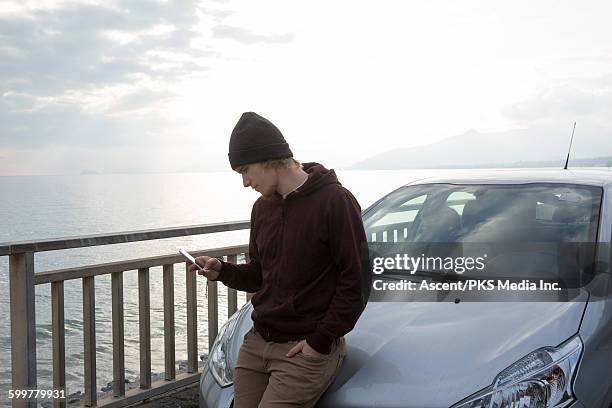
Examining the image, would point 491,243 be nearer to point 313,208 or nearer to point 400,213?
point 400,213

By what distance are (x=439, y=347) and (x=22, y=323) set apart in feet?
8.03

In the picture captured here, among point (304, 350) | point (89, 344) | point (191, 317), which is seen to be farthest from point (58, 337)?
point (304, 350)

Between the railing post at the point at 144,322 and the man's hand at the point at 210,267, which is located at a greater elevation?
the man's hand at the point at 210,267

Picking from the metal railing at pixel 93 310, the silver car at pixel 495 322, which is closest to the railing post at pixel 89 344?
the metal railing at pixel 93 310

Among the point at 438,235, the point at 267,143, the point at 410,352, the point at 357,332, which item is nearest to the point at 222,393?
the point at 357,332

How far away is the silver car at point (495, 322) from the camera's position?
2611 mm

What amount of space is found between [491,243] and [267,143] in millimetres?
1492

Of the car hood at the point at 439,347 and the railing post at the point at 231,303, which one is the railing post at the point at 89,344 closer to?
the railing post at the point at 231,303

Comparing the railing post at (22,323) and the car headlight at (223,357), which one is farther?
the railing post at (22,323)

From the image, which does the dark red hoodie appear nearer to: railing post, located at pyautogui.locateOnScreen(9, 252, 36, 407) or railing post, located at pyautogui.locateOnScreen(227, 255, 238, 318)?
railing post, located at pyautogui.locateOnScreen(9, 252, 36, 407)

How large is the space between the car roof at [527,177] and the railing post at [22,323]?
7.55ft

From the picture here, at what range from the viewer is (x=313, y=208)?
8.38 ft

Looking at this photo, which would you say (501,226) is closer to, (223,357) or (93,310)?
(223,357)

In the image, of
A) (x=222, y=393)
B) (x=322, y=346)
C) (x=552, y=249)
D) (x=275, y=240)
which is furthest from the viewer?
(x=552, y=249)
